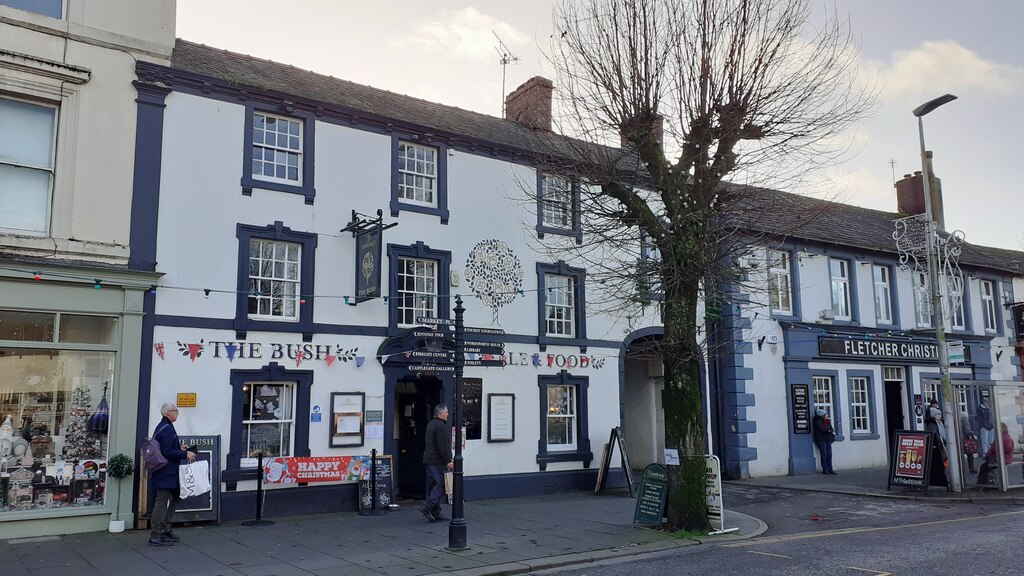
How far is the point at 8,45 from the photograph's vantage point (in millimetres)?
11766

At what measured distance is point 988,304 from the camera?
87.7ft

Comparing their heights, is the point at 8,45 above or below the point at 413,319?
above

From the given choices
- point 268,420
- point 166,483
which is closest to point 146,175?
point 268,420

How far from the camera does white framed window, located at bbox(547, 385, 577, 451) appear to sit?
16.7 m

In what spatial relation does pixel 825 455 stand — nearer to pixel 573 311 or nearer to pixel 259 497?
pixel 573 311

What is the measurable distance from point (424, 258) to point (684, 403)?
6073 millimetres

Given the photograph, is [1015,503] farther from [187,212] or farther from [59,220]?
[59,220]

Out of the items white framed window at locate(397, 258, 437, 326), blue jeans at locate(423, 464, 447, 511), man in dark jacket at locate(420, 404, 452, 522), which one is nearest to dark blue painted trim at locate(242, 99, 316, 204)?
white framed window at locate(397, 258, 437, 326)

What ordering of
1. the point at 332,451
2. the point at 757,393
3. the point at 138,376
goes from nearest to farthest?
the point at 138,376 → the point at 332,451 → the point at 757,393

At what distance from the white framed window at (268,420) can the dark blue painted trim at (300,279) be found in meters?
0.98

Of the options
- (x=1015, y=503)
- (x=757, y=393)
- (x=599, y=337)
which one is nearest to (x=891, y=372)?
(x=757, y=393)

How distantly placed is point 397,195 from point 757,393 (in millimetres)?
10841

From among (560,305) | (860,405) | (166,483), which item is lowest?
(166,483)

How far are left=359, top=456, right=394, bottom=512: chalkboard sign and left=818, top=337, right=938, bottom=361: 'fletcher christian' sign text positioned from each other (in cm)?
1289
